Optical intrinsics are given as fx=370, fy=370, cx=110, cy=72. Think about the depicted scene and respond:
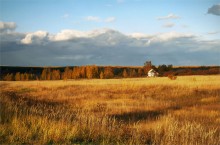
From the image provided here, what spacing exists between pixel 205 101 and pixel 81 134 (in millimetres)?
17041

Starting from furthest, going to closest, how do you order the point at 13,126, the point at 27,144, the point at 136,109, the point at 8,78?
the point at 8,78 → the point at 136,109 → the point at 13,126 → the point at 27,144

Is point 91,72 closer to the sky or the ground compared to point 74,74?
closer to the sky

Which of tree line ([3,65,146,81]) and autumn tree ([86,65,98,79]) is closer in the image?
tree line ([3,65,146,81])

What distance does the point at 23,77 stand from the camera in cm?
10819

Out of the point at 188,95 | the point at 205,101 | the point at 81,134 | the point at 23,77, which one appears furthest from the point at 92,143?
the point at 23,77

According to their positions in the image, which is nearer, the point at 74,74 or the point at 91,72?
the point at 74,74

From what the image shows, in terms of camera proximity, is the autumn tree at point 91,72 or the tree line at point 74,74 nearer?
the tree line at point 74,74

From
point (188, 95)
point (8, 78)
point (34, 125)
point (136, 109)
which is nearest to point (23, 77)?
point (8, 78)

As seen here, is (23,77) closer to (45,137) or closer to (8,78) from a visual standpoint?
(8,78)

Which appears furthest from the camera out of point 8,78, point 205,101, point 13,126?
point 8,78

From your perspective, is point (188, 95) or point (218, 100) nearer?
point (218, 100)

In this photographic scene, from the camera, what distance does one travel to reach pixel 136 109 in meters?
19.4

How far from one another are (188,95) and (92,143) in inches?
843

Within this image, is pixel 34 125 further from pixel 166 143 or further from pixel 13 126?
pixel 166 143
